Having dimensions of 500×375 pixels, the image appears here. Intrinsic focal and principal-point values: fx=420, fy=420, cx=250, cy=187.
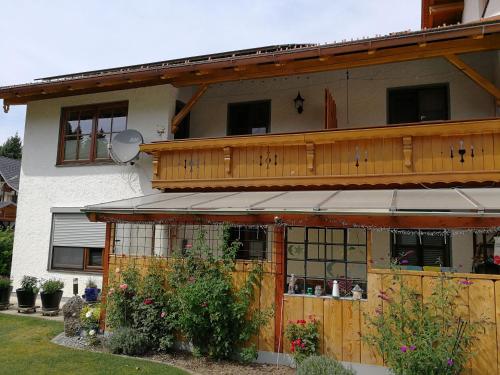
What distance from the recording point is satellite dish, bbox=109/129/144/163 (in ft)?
41.5

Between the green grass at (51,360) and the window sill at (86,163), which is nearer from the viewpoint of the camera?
the green grass at (51,360)

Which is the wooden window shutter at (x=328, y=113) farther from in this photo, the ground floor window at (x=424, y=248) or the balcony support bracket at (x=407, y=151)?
the ground floor window at (x=424, y=248)

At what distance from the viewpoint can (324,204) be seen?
8.48m

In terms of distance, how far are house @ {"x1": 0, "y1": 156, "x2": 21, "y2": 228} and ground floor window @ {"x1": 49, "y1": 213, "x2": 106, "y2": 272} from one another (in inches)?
585

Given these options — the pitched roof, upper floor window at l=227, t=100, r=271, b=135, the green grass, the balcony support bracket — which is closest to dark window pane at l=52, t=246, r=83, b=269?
the green grass

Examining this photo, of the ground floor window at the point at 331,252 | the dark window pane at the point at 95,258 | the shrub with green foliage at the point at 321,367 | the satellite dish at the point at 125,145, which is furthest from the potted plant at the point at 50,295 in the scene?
the shrub with green foliage at the point at 321,367

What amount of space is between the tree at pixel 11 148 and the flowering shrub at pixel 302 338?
70.5 meters

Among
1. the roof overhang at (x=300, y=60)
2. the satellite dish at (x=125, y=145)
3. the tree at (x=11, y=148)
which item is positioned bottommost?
the satellite dish at (x=125, y=145)

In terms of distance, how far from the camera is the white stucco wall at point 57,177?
515 inches

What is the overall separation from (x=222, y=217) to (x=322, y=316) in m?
2.92

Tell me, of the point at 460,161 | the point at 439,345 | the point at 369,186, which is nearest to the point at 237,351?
the point at 439,345

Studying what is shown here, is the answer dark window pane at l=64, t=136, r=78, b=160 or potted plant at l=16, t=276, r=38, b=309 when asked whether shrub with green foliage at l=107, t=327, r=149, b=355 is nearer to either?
potted plant at l=16, t=276, r=38, b=309

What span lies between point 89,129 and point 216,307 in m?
8.98

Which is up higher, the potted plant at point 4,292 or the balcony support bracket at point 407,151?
the balcony support bracket at point 407,151
